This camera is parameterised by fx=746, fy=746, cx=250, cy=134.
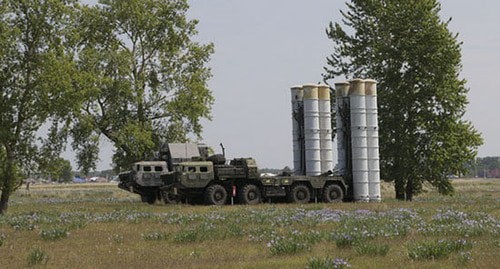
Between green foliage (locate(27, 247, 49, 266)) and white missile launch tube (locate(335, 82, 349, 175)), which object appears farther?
white missile launch tube (locate(335, 82, 349, 175))

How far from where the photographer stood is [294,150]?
1900 inches

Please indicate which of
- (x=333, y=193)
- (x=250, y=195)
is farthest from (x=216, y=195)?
(x=333, y=193)

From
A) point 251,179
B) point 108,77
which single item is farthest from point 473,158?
point 108,77

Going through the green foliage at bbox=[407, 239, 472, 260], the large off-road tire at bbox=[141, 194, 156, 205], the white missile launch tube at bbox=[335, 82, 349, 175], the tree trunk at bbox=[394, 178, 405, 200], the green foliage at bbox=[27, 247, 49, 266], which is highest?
the white missile launch tube at bbox=[335, 82, 349, 175]

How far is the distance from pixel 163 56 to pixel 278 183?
21.3 metres

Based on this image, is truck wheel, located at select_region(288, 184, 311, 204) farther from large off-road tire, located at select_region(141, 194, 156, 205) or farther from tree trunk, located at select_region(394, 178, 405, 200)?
large off-road tire, located at select_region(141, 194, 156, 205)

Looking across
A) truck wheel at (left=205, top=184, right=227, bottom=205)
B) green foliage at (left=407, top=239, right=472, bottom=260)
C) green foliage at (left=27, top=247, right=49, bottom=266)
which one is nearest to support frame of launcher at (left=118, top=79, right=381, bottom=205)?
truck wheel at (left=205, top=184, right=227, bottom=205)

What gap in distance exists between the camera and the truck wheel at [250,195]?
40.6 metres

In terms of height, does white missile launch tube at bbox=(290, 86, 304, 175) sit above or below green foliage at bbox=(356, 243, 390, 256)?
above

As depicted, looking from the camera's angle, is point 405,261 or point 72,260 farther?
point 72,260

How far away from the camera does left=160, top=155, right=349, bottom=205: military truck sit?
40500 millimetres

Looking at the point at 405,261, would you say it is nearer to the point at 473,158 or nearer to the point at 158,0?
the point at 473,158

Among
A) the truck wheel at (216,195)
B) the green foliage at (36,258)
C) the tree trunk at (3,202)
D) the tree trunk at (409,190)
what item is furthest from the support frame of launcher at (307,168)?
the green foliage at (36,258)

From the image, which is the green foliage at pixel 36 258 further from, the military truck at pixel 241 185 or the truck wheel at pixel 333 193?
the truck wheel at pixel 333 193
